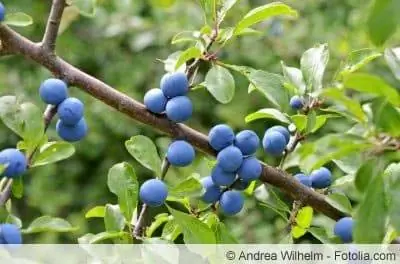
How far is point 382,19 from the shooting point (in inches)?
24.9

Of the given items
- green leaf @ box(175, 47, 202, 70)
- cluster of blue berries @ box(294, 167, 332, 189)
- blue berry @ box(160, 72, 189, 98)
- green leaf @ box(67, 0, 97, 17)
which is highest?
green leaf @ box(67, 0, 97, 17)

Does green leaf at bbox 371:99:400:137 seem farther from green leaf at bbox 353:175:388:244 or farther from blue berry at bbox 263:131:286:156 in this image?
blue berry at bbox 263:131:286:156

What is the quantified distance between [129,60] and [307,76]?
1716 mm

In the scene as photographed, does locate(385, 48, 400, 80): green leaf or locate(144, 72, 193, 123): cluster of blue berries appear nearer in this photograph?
locate(385, 48, 400, 80): green leaf

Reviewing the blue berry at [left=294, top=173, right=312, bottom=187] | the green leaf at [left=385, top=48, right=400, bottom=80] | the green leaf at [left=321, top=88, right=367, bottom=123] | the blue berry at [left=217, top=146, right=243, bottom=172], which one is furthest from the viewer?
the blue berry at [left=294, top=173, right=312, bottom=187]

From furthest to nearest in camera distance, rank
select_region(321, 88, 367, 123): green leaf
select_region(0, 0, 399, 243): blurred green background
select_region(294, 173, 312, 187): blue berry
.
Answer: select_region(0, 0, 399, 243): blurred green background
select_region(294, 173, 312, 187): blue berry
select_region(321, 88, 367, 123): green leaf

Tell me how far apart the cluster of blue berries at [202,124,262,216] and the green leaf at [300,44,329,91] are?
95 millimetres

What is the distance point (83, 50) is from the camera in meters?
2.61

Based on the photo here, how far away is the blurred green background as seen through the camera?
93.4 inches

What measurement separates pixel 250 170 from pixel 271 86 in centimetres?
11

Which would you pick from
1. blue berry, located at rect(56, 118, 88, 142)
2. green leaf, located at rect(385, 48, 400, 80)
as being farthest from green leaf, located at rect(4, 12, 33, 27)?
→ green leaf, located at rect(385, 48, 400, 80)

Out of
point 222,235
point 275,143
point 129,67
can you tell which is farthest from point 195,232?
point 129,67

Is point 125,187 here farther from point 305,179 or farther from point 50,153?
point 305,179

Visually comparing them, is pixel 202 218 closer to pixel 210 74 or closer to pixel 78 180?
pixel 210 74
